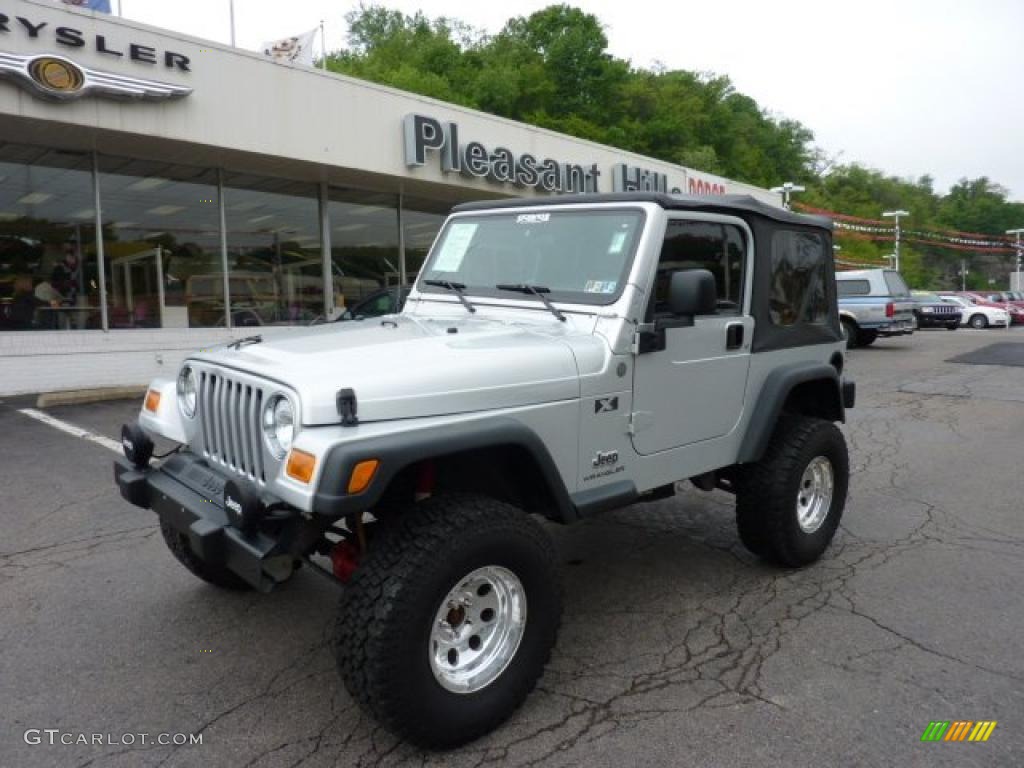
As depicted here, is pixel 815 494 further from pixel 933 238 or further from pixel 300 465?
pixel 933 238

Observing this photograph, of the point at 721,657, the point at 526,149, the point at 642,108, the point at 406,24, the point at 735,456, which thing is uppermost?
the point at 406,24

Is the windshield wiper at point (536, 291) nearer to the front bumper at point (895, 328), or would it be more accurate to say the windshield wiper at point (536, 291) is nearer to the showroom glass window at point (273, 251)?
the showroom glass window at point (273, 251)

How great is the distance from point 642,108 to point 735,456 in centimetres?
4444

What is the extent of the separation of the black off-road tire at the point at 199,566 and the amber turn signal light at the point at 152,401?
21.7 inches

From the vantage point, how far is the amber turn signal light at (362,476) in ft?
7.90

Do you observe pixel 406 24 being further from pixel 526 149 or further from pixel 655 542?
pixel 655 542

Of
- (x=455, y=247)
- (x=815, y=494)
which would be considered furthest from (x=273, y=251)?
(x=815, y=494)

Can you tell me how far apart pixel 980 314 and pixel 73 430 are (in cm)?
3199

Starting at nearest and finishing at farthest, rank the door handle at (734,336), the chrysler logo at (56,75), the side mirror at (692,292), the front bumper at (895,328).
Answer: the side mirror at (692,292), the door handle at (734,336), the chrysler logo at (56,75), the front bumper at (895,328)

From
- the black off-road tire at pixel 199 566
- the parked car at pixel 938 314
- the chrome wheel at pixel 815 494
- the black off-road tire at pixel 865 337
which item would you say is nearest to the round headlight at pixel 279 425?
the black off-road tire at pixel 199 566

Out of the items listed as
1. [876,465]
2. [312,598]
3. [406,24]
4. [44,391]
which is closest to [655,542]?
[312,598]

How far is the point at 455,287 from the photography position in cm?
402

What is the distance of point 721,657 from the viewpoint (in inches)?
133

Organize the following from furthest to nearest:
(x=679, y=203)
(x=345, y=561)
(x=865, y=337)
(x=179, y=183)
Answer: (x=865, y=337), (x=179, y=183), (x=679, y=203), (x=345, y=561)
